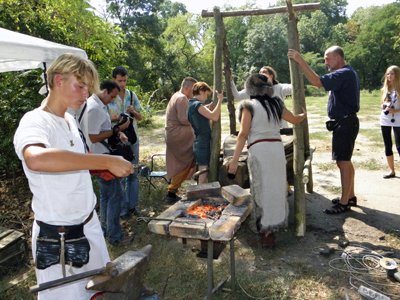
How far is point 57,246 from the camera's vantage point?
75.1 inches

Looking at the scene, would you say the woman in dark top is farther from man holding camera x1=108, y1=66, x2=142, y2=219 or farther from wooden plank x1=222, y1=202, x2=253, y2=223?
wooden plank x1=222, y1=202, x2=253, y2=223

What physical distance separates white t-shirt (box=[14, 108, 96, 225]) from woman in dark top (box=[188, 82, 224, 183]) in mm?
2960

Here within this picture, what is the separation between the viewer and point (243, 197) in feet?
10.6

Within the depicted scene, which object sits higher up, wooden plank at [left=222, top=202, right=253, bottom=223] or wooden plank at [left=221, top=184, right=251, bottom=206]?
wooden plank at [left=221, top=184, right=251, bottom=206]

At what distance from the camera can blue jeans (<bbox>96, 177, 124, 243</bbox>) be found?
417 cm

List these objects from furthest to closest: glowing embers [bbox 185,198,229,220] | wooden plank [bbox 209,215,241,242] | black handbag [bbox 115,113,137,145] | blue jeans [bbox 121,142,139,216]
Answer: blue jeans [bbox 121,142,139,216]
black handbag [bbox 115,113,137,145]
glowing embers [bbox 185,198,229,220]
wooden plank [bbox 209,215,241,242]

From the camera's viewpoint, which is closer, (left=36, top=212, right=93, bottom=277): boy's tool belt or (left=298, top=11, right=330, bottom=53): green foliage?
(left=36, top=212, right=93, bottom=277): boy's tool belt

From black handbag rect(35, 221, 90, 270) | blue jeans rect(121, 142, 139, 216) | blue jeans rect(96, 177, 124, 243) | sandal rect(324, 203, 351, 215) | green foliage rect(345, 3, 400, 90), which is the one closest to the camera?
black handbag rect(35, 221, 90, 270)

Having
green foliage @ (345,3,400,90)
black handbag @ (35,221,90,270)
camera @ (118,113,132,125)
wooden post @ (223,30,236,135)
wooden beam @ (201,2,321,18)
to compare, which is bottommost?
black handbag @ (35,221,90,270)

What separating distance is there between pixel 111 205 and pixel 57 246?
2296 mm

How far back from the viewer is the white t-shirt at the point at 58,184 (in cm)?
178

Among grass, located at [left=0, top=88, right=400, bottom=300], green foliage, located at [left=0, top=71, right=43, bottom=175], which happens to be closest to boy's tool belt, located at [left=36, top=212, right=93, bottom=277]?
grass, located at [left=0, top=88, right=400, bottom=300]

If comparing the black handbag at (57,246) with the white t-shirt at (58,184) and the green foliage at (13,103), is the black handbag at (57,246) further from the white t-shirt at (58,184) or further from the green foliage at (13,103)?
the green foliage at (13,103)

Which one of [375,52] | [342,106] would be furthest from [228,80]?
[375,52]
